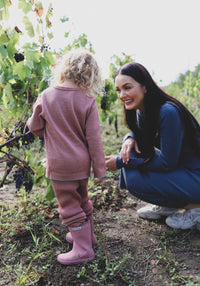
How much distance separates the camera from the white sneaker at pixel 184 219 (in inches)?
72.1

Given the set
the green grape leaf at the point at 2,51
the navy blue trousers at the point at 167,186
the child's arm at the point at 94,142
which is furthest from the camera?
the navy blue trousers at the point at 167,186

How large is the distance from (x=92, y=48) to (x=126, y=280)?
396cm

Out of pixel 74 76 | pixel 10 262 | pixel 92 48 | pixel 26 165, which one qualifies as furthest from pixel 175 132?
pixel 92 48

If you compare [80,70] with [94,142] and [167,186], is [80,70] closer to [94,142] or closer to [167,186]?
[94,142]

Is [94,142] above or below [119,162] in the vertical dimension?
above

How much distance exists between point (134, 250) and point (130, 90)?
1096 millimetres

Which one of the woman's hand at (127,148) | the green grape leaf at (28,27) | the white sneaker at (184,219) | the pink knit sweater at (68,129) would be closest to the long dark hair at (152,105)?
the woman's hand at (127,148)

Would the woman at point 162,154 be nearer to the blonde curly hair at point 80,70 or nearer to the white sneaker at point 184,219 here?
the white sneaker at point 184,219

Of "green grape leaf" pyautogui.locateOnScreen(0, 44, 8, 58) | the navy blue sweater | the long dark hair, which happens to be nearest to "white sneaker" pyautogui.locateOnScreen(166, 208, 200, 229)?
the navy blue sweater

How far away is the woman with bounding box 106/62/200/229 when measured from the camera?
1667 mm

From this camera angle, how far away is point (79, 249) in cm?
154

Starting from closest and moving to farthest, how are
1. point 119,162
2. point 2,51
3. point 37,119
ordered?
point 2,51 → point 37,119 → point 119,162

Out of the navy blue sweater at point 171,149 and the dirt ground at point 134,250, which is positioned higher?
the navy blue sweater at point 171,149

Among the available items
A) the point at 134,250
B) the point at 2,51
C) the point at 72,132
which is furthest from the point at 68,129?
Answer: the point at 134,250
